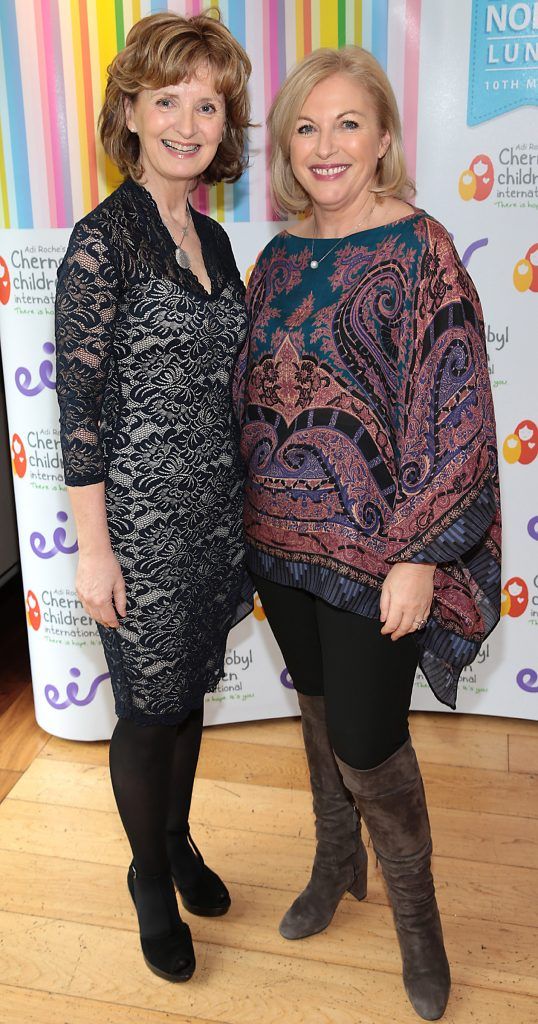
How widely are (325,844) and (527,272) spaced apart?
1.45 metres

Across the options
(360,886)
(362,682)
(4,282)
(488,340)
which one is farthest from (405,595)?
(4,282)

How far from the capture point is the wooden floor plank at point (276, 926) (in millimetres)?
1930

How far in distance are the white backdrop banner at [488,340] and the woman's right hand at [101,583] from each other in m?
0.91

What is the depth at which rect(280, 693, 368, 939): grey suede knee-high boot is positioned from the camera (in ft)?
6.34

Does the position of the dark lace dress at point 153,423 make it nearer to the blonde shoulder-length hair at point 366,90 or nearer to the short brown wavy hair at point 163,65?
the short brown wavy hair at point 163,65

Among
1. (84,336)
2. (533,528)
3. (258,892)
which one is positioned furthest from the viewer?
(533,528)

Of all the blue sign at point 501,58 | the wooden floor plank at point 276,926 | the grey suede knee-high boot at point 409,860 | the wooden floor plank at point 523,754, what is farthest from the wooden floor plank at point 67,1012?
the blue sign at point 501,58

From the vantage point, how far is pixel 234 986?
188 cm

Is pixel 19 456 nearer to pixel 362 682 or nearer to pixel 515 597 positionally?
pixel 362 682

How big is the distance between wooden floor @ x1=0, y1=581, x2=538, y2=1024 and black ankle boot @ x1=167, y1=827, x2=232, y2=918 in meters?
0.03

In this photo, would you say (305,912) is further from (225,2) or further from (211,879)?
(225,2)

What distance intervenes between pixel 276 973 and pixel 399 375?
1194mm

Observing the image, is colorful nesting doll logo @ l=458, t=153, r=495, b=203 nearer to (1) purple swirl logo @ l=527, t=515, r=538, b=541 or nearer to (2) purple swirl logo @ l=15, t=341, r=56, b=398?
(1) purple swirl logo @ l=527, t=515, r=538, b=541

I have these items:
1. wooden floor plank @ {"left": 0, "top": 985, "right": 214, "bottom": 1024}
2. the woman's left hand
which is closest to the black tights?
wooden floor plank @ {"left": 0, "top": 985, "right": 214, "bottom": 1024}
